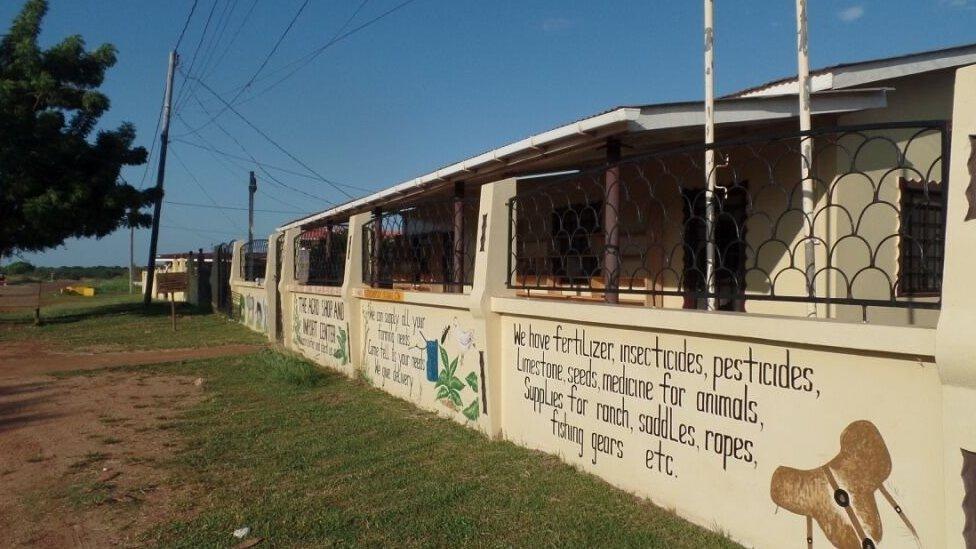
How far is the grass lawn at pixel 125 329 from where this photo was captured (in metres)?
14.1

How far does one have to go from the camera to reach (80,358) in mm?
11984

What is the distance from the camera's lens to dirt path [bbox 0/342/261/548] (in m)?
4.28

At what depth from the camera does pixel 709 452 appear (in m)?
3.71

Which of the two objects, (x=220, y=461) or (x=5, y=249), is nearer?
(x=220, y=461)

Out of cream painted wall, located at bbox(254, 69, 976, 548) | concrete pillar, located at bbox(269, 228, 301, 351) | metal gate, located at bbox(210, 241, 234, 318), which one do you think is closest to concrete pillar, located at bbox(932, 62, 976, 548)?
cream painted wall, located at bbox(254, 69, 976, 548)

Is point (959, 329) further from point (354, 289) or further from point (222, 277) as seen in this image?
point (222, 277)

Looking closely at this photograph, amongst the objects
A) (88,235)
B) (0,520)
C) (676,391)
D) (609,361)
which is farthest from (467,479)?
(88,235)

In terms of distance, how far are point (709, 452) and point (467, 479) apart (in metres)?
1.70

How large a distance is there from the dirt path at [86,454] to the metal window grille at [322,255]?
237 centimetres

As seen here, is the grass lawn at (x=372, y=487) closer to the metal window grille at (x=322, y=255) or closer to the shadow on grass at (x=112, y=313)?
the metal window grille at (x=322, y=255)

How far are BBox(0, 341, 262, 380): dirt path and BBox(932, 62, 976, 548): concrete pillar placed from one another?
36.0ft

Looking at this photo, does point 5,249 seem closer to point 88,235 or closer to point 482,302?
point 88,235

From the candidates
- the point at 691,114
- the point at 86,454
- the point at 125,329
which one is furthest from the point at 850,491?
the point at 125,329

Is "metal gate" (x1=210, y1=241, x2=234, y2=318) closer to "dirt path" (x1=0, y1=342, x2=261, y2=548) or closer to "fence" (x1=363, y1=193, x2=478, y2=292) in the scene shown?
"dirt path" (x1=0, y1=342, x2=261, y2=548)
